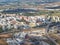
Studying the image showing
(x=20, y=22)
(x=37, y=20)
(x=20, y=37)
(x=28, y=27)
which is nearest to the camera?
(x=20, y=37)

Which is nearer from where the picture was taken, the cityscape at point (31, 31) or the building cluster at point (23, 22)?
the cityscape at point (31, 31)

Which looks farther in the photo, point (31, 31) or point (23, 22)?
point (23, 22)

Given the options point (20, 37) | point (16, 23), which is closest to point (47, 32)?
point (20, 37)

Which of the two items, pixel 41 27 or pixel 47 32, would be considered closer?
pixel 47 32

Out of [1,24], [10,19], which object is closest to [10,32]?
[1,24]

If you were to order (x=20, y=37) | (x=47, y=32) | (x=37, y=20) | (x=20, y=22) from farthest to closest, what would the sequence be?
(x=37, y=20)
(x=20, y=22)
(x=47, y=32)
(x=20, y=37)

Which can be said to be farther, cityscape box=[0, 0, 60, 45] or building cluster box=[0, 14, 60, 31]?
building cluster box=[0, 14, 60, 31]

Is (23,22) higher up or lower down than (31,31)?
lower down

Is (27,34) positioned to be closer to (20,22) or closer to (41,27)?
(41,27)

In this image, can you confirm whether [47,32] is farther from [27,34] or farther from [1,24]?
[1,24]
